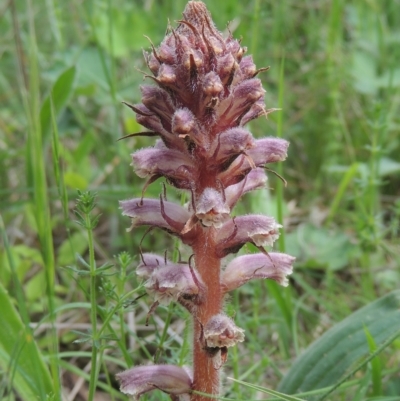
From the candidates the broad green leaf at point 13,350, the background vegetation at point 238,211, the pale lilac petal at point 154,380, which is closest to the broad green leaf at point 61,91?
the background vegetation at point 238,211

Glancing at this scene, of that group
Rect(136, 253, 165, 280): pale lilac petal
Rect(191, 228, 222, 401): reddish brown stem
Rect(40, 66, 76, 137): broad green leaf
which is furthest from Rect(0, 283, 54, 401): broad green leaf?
Rect(40, 66, 76, 137): broad green leaf

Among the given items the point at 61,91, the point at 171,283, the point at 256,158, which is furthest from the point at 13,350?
the point at 61,91

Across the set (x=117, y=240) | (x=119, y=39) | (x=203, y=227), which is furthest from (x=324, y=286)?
(x=119, y=39)

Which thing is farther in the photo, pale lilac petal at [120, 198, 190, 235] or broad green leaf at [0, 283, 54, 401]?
broad green leaf at [0, 283, 54, 401]

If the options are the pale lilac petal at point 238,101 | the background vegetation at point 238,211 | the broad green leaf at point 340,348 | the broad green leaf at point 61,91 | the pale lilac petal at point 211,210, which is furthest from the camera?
the broad green leaf at point 61,91

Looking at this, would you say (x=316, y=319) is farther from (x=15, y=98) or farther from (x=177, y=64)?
(x=15, y=98)

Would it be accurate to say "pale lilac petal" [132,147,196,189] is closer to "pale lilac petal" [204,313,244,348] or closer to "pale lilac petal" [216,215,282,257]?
"pale lilac petal" [216,215,282,257]

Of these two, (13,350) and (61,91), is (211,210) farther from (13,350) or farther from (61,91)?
(61,91)

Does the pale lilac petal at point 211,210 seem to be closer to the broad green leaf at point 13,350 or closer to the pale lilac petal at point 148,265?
the pale lilac petal at point 148,265
